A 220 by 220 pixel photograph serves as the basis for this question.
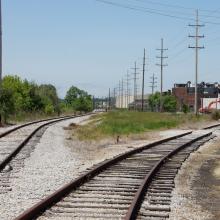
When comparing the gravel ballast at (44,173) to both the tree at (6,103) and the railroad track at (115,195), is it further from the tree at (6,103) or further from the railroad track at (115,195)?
the tree at (6,103)

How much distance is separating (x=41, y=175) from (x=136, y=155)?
6588 mm

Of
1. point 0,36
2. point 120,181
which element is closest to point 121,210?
point 120,181

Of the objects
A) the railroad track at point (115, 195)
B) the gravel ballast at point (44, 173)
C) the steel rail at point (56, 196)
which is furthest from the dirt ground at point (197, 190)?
the gravel ballast at point (44, 173)

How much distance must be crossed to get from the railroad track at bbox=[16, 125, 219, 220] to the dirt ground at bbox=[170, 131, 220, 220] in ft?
0.73

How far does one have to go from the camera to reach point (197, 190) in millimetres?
12641

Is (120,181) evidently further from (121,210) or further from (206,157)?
(206,157)

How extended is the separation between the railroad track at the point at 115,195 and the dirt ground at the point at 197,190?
0.22 metres

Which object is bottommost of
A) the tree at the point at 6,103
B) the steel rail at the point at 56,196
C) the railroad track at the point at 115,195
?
the railroad track at the point at 115,195

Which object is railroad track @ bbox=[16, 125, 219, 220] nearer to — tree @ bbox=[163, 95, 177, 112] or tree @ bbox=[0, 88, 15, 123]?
tree @ bbox=[0, 88, 15, 123]

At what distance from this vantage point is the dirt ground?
9914mm

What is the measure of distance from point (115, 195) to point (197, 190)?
2.24 m

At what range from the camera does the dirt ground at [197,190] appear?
9914mm

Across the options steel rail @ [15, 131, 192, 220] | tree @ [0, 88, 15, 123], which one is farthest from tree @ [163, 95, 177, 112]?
steel rail @ [15, 131, 192, 220]

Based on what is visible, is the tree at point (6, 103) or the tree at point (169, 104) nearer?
the tree at point (6, 103)
